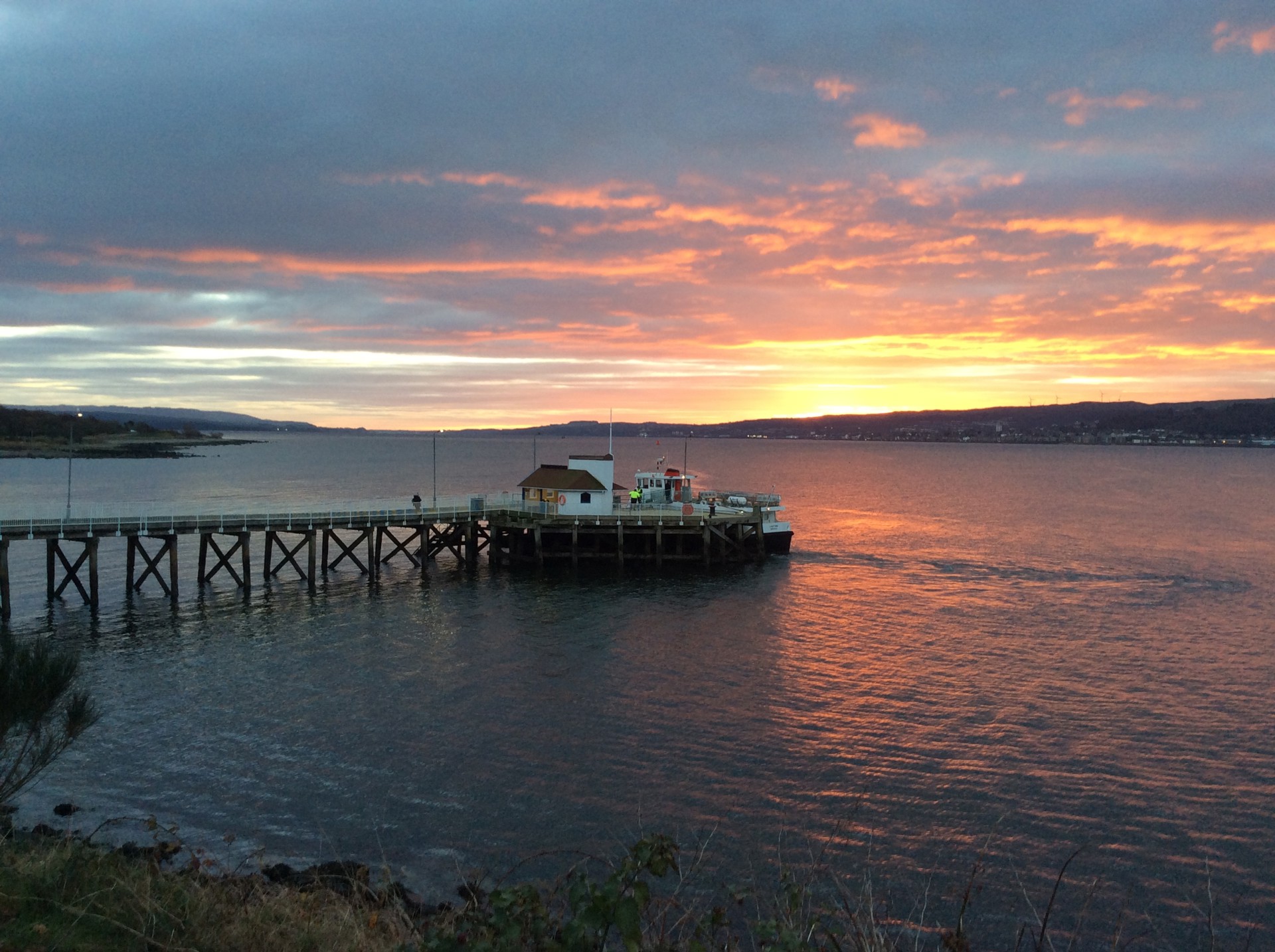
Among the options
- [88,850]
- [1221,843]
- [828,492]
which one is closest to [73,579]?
[88,850]

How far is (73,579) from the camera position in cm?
4016

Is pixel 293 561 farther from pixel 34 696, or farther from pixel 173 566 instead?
pixel 34 696

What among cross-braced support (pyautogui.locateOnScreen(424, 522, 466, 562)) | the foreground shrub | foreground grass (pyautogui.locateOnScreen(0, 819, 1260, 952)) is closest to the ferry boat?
cross-braced support (pyautogui.locateOnScreen(424, 522, 466, 562))

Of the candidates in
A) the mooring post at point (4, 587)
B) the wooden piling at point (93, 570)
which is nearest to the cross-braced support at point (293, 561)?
the wooden piling at point (93, 570)

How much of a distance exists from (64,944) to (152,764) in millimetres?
13828

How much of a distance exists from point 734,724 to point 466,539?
2888 centimetres

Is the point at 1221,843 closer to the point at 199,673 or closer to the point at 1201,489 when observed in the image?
the point at 199,673

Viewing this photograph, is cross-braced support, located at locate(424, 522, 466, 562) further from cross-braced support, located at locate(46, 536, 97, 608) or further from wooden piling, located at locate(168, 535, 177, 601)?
cross-braced support, located at locate(46, 536, 97, 608)

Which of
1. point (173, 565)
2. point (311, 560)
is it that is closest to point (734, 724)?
point (311, 560)

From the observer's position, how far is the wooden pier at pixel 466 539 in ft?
142

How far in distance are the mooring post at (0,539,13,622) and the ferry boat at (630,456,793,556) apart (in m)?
32.4

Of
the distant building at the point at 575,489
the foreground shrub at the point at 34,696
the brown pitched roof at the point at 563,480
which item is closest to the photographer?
the foreground shrub at the point at 34,696

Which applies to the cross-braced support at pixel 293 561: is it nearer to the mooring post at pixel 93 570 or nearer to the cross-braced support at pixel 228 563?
the cross-braced support at pixel 228 563

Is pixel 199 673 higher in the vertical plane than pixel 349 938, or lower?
Result: lower
